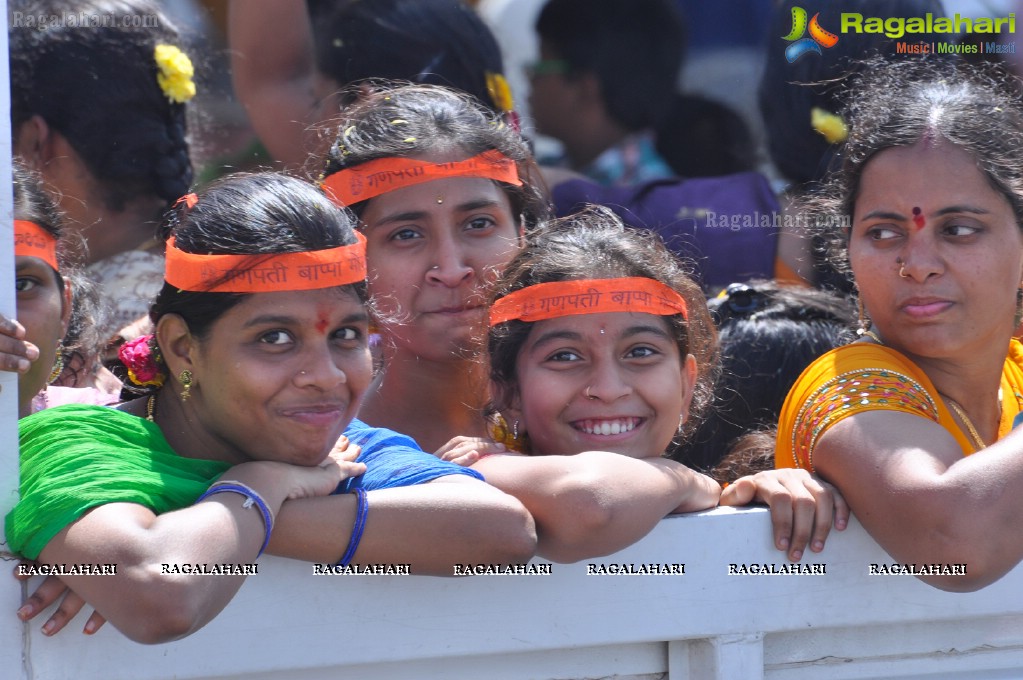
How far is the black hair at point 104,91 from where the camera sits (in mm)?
3324

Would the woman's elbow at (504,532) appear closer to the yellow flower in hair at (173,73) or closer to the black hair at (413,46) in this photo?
the black hair at (413,46)

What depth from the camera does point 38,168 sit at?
3.31 m

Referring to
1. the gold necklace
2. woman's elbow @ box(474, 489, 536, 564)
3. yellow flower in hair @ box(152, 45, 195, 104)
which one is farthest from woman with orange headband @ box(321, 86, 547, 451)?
the gold necklace

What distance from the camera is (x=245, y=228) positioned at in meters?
2.01

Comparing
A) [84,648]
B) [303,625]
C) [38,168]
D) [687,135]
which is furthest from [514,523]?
[687,135]

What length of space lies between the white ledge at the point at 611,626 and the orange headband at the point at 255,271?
1.62ft

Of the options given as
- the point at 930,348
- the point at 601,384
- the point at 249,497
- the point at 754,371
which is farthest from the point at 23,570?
the point at 754,371

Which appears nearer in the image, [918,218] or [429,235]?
[918,218]

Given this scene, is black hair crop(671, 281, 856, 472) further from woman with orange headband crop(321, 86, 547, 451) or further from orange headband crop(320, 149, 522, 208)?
orange headband crop(320, 149, 522, 208)

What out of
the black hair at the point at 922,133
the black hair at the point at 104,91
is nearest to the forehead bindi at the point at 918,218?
the black hair at the point at 922,133

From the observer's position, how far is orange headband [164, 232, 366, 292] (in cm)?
197

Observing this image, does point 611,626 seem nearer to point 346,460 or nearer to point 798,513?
point 798,513

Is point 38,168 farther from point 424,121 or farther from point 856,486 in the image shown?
point 856,486

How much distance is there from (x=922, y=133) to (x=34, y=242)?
75.7 inches
